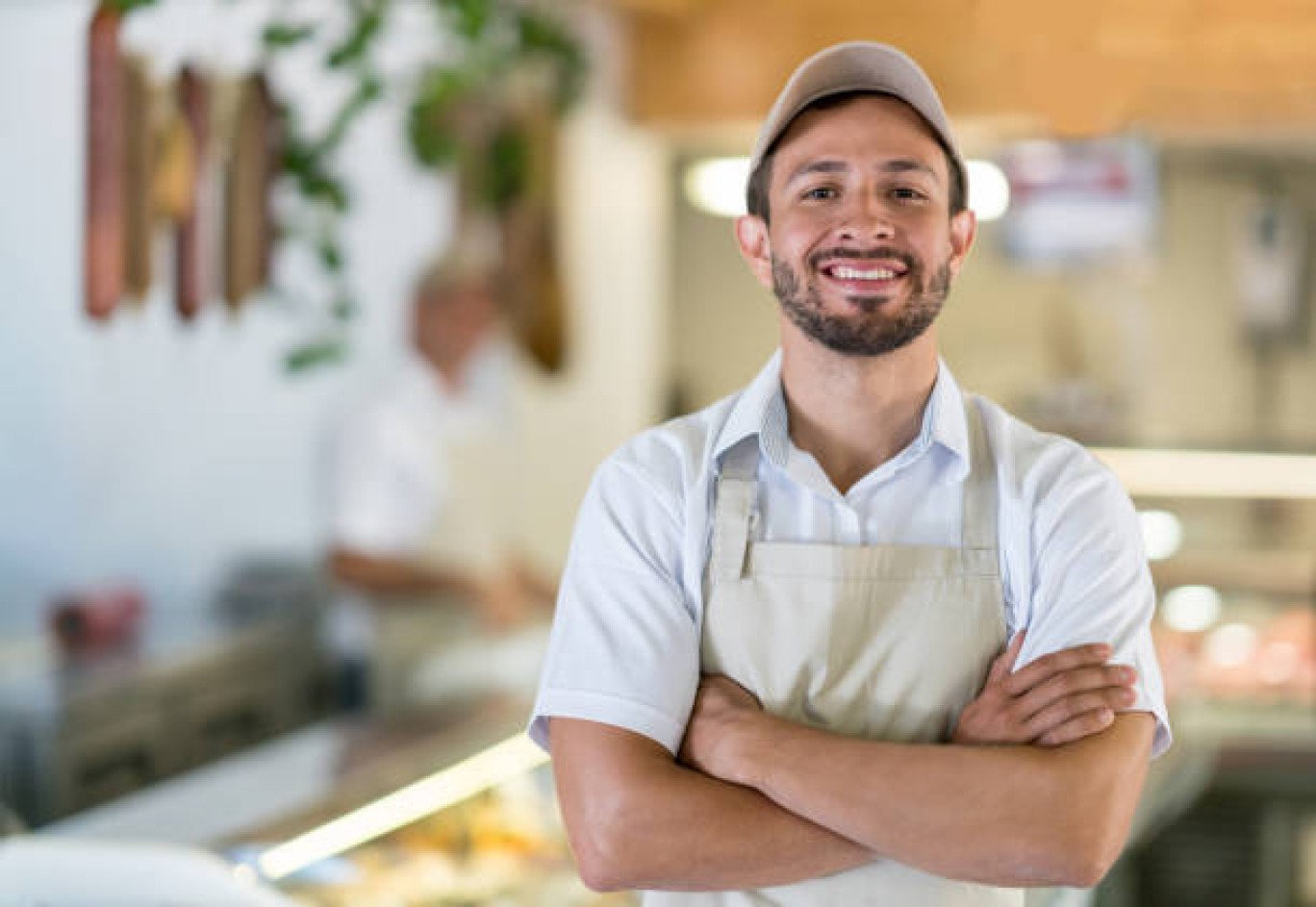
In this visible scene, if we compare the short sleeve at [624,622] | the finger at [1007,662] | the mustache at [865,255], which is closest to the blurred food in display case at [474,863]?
the short sleeve at [624,622]

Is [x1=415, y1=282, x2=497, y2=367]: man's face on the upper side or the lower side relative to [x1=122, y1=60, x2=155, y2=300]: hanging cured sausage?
lower

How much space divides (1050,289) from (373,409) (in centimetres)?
558

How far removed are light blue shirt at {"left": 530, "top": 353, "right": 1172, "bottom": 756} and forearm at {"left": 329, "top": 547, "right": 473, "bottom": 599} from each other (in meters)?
2.68

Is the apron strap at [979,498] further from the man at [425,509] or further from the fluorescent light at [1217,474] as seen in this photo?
the fluorescent light at [1217,474]

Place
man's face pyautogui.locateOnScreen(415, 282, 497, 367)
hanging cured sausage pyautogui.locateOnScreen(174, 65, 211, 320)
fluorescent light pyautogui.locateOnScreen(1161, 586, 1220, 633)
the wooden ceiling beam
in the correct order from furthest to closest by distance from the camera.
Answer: fluorescent light pyautogui.locateOnScreen(1161, 586, 1220, 633) < man's face pyautogui.locateOnScreen(415, 282, 497, 367) < the wooden ceiling beam < hanging cured sausage pyautogui.locateOnScreen(174, 65, 211, 320)

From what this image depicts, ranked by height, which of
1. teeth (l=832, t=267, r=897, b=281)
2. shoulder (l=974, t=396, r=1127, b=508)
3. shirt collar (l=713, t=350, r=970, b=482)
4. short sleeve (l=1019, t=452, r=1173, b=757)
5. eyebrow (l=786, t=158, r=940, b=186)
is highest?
eyebrow (l=786, t=158, r=940, b=186)

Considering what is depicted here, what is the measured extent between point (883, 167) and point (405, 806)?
179cm

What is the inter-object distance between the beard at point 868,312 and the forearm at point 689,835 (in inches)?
16.9

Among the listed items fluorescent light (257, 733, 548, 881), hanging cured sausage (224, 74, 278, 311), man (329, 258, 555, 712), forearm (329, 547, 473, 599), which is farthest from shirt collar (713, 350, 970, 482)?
forearm (329, 547, 473, 599)

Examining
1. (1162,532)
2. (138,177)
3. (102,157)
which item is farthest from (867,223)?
(1162,532)

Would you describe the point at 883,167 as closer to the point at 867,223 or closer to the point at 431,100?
the point at 867,223

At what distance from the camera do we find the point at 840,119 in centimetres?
155

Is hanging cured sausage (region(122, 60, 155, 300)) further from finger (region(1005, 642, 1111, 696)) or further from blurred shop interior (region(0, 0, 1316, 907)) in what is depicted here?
finger (region(1005, 642, 1111, 696))

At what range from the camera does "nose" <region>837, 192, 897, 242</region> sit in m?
1.50
